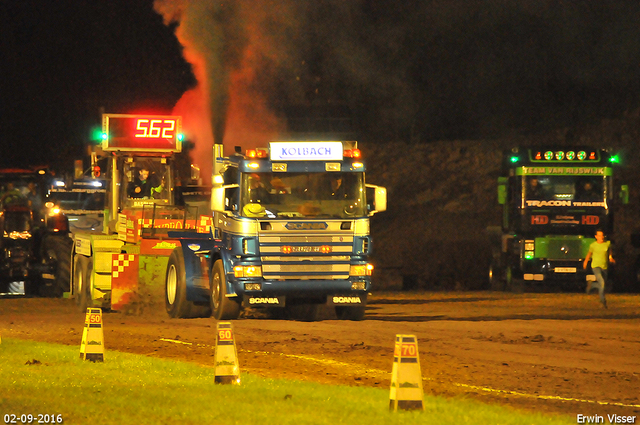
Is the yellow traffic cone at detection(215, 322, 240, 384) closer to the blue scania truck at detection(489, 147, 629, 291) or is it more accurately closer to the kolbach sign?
the kolbach sign

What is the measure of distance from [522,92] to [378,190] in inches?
2149

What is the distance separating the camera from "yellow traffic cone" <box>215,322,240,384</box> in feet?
34.3

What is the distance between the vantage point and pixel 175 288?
21.4 meters

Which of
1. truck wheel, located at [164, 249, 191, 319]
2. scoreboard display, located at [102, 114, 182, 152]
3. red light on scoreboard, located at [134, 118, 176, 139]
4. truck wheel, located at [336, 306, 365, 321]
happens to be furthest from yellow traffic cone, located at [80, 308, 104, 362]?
red light on scoreboard, located at [134, 118, 176, 139]

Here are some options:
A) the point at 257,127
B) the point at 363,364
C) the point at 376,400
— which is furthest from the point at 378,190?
the point at 257,127

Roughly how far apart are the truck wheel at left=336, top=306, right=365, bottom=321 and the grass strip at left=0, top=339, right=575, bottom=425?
8.37 m

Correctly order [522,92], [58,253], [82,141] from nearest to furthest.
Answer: [58,253]
[82,141]
[522,92]

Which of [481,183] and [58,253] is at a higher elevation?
[481,183]

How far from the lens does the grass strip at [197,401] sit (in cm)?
905

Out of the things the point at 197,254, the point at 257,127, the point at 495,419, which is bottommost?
the point at 495,419

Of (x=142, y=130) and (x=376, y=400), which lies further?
(x=142, y=130)

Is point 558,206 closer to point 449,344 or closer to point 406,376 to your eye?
point 449,344

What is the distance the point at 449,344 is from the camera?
1631 centimetres

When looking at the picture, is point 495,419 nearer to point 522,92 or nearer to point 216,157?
point 216,157
